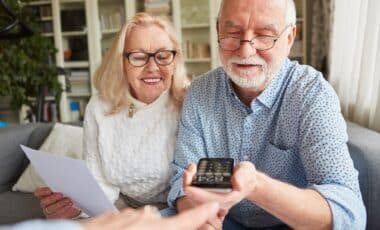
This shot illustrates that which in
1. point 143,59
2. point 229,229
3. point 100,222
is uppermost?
point 143,59

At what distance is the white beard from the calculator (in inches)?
11.6

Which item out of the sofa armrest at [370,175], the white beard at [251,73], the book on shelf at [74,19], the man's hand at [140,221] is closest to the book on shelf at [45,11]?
the book on shelf at [74,19]

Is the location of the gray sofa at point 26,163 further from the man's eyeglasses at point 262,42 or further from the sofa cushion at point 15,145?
the man's eyeglasses at point 262,42

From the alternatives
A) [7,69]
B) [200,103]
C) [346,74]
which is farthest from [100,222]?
[7,69]

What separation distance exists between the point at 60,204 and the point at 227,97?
1.79 ft

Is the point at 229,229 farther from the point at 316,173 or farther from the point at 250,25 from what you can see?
the point at 250,25

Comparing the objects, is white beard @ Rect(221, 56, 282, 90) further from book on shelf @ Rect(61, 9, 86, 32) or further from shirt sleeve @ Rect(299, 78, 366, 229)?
book on shelf @ Rect(61, 9, 86, 32)

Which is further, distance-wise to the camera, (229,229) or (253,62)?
(229,229)

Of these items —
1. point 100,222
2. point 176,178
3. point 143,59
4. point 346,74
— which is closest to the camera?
point 100,222

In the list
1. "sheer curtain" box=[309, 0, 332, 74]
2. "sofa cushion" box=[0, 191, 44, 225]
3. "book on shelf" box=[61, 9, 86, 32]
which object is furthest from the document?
"book on shelf" box=[61, 9, 86, 32]

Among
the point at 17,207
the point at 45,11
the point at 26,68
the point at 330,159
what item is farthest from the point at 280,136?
the point at 45,11

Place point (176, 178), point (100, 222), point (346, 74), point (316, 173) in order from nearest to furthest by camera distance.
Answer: point (100, 222), point (316, 173), point (176, 178), point (346, 74)

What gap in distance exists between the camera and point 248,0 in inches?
37.2

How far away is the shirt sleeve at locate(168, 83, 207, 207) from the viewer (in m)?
1.07
